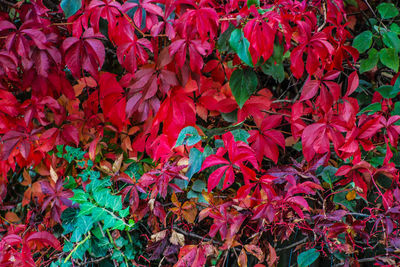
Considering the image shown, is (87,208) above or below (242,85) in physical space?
below

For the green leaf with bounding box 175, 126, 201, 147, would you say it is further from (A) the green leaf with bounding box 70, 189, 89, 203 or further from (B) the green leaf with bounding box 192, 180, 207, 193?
(A) the green leaf with bounding box 70, 189, 89, 203

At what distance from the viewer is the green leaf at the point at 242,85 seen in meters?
1.09

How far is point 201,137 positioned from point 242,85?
20 centimetres

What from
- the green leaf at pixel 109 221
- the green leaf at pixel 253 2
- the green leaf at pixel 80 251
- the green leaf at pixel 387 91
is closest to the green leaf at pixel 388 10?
the green leaf at pixel 387 91

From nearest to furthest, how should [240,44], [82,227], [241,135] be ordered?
[240,44], [241,135], [82,227]

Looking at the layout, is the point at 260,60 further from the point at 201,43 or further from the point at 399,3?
the point at 399,3

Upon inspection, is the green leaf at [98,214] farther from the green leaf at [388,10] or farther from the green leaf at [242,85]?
the green leaf at [388,10]

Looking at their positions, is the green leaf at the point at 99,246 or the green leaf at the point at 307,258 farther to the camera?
the green leaf at the point at 99,246

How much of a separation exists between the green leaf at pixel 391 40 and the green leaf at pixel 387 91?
0.17m

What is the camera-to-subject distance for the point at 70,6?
103cm

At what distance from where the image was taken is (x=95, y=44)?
1.08 metres

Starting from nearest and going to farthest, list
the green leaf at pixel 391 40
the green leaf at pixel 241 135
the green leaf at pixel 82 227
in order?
1. the green leaf at pixel 241 135
2. the green leaf at pixel 82 227
3. the green leaf at pixel 391 40

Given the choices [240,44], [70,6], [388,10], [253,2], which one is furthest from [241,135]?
[388,10]

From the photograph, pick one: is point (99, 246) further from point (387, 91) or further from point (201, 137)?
point (387, 91)
